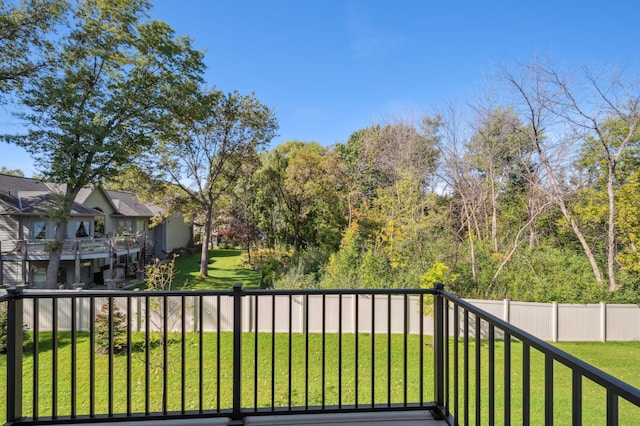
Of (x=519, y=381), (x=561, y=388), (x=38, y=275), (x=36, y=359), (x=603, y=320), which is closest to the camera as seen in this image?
(x=36, y=359)

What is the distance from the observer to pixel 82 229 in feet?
39.0

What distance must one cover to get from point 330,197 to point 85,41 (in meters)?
9.02

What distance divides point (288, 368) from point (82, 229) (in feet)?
43.5

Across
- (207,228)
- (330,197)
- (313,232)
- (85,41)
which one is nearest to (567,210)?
(330,197)

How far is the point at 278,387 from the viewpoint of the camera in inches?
155

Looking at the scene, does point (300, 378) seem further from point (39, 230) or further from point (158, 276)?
point (39, 230)

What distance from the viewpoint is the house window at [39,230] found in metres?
10.5

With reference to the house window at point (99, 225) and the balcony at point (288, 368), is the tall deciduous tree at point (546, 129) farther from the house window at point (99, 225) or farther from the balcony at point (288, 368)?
the house window at point (99, 225)

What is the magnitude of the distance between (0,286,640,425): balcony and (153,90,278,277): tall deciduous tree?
6.54m

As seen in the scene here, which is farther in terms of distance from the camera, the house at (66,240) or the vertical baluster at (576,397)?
the house at (66,240)

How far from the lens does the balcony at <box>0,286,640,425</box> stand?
1522 millimetres

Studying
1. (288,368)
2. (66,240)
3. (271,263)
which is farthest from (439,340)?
(66,240)

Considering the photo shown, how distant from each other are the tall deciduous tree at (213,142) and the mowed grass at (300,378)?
23.1ft

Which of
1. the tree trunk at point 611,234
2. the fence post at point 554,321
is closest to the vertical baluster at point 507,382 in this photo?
the fence post at point 554,321
